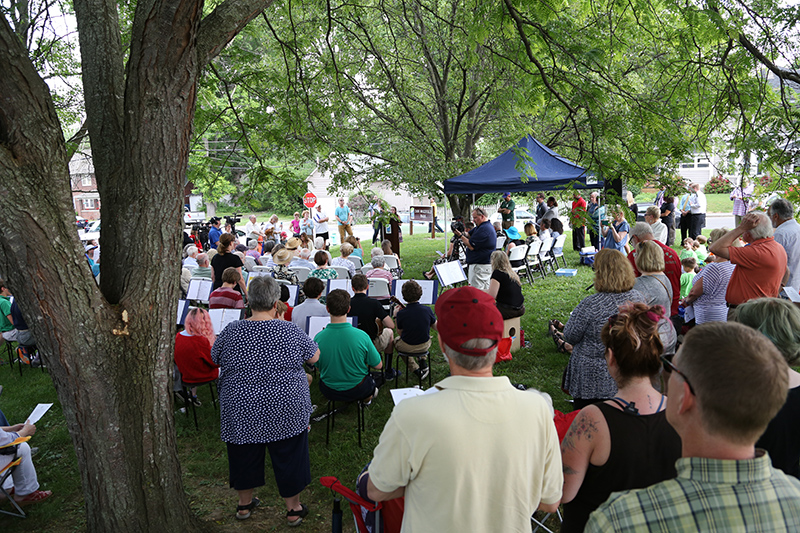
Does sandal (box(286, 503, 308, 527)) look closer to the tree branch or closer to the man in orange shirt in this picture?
the tree branch

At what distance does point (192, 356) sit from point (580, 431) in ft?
13.7

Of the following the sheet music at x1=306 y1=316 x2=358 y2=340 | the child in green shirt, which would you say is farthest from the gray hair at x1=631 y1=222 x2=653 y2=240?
the sheet music at x1=306 y1=316 x2=358 y2=340

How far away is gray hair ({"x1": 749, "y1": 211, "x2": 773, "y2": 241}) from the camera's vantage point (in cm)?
436

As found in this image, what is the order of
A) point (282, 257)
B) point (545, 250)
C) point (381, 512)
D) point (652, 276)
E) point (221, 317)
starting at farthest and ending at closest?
point (545, 250)
point (282, 257)
point (221, 317)
point (652, 276)
point (381, 512)

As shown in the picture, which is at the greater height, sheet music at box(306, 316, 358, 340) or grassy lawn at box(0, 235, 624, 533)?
sheet music at box(306, 316, 358, 340)

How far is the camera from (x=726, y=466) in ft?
3.54

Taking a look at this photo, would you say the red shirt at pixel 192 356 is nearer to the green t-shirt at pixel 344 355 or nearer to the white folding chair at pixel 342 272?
the green t-shirt at pixel 344 355

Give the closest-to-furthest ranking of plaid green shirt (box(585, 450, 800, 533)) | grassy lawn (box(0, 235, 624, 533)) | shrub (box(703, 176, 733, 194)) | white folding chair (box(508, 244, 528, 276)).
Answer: plaid green shirt (box(585, 450, 800, 533)), grassy lawn (box(0, 235, 624, 533)), shrub (box(703, 176, 733, 194)), white folding chair (box(508, 244, 528, 276))

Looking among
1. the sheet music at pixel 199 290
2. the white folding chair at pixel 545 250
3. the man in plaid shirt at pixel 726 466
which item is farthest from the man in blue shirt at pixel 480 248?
the man in plaid shirt at pixel 726 466

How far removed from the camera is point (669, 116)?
4891 millimetres

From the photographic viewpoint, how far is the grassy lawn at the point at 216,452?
3.73 metres

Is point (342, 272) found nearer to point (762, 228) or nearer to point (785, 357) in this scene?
point (762, 228)

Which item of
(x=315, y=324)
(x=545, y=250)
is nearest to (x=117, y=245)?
(x=315, y=324)

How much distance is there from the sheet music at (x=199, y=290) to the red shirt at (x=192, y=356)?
2.83 meters
